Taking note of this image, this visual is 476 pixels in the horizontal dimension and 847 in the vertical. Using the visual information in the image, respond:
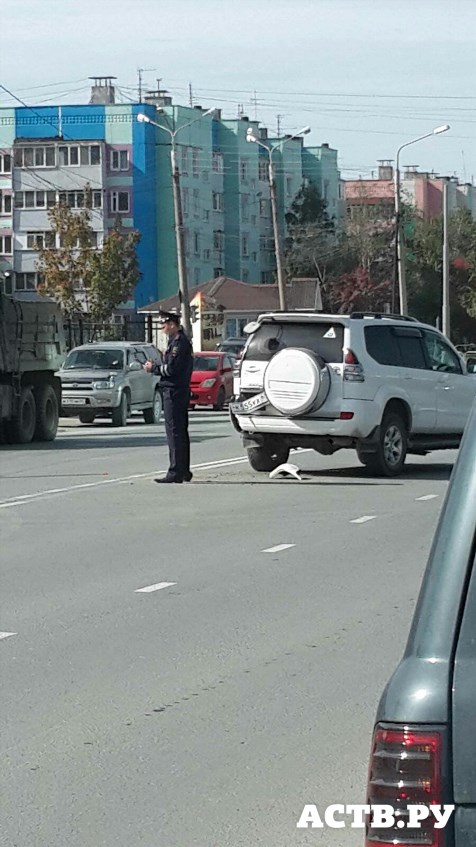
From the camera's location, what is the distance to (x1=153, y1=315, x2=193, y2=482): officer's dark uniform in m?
17.6

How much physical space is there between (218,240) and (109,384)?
243 ft

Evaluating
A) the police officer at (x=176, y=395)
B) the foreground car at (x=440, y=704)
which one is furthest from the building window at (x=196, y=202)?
the foreground car at (x=440, y=704)

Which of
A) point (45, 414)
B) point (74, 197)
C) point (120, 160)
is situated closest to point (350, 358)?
point (45, 414)

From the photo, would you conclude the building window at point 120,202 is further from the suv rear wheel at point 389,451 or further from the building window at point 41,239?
the suv rear wheel at point 389,451

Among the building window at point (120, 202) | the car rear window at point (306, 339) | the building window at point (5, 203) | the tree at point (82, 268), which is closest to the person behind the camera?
the car rear window at point (306, 339)

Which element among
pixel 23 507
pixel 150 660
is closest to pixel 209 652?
pixel 150 660

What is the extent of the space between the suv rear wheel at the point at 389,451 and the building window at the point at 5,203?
73.6m

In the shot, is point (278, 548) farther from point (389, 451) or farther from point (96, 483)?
point (389, 451)

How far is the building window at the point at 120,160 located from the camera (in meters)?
90.8

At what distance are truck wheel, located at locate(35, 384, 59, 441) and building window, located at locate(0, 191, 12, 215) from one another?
209ft

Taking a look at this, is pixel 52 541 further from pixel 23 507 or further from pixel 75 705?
pixel 75 705

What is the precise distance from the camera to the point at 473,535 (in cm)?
289

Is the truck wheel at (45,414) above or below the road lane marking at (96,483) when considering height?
above

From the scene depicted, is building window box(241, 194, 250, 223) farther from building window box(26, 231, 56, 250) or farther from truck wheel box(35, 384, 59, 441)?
truck wheel box(35, 384, 59, 441)
